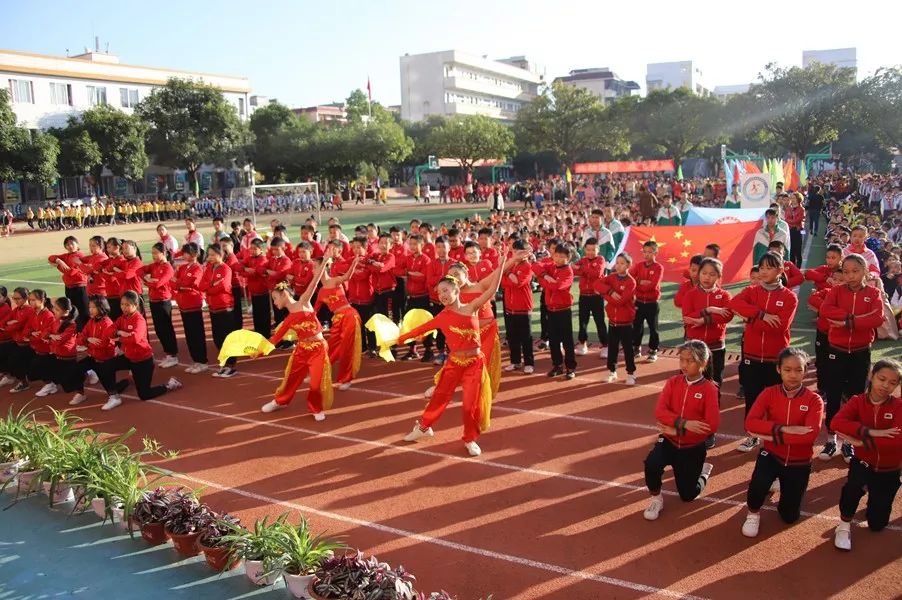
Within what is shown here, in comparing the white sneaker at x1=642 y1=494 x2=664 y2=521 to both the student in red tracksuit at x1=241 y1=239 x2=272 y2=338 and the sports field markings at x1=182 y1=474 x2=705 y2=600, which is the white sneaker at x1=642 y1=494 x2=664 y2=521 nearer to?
the sports field markings at x1=182 y1=474 x2=705 y2=600

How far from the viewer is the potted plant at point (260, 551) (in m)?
5.34

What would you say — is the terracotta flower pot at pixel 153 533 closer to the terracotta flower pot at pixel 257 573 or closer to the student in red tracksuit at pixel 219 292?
the terracotta flower pot at pixel 257 573

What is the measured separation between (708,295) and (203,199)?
45.6 metres

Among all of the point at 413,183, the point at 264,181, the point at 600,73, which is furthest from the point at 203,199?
the point at 600,73

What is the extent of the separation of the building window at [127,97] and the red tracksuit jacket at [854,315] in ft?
190

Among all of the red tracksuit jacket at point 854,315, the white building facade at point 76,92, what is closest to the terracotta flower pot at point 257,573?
the red tracksuit jacket at point 854,315

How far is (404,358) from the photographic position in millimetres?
12125

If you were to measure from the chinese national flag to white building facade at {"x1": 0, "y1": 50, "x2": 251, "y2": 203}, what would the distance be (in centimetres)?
4333

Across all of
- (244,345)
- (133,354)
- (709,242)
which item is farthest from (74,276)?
(709,242)

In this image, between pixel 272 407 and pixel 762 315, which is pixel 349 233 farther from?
pixel 762 315

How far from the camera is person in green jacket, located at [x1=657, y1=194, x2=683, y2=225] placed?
19359 millimetres

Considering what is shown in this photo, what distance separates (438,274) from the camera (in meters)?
11.5

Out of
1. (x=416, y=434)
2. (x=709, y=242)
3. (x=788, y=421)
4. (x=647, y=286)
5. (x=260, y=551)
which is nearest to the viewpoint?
(x=260, y=551)

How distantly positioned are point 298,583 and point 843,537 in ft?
13.7
